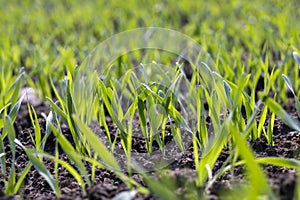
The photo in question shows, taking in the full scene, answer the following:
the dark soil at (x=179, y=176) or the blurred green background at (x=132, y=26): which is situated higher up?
the blurred green background at (x=132, y=26)

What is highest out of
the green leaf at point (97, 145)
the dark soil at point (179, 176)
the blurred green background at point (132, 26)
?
the blurred green background at point (132, 26)

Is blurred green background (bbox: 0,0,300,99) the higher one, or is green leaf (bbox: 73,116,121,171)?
blurred green background (bbox: 0,0,300,99)

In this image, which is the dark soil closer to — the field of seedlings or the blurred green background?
the field of seedlings

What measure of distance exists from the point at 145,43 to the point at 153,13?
112 centimetres

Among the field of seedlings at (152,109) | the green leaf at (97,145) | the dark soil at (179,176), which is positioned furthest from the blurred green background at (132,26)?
the green leaf at (97,145)

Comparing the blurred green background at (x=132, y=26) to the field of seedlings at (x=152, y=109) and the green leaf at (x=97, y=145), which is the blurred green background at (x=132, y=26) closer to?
the field of seedlings at (x=152, y=109)

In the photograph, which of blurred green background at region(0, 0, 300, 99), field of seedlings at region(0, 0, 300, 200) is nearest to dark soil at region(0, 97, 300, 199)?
field of seedlings at region(0, 0, 300, 200)

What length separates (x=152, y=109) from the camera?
Result: 1.74 meters

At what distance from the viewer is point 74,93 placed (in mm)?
1835

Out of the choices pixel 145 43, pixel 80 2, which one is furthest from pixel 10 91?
pixel 80 2

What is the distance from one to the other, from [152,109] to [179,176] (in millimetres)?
410

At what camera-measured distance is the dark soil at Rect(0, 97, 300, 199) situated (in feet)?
4.33

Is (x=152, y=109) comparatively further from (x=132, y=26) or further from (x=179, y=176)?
(x=132, y=26)

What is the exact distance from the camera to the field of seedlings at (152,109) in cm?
136
